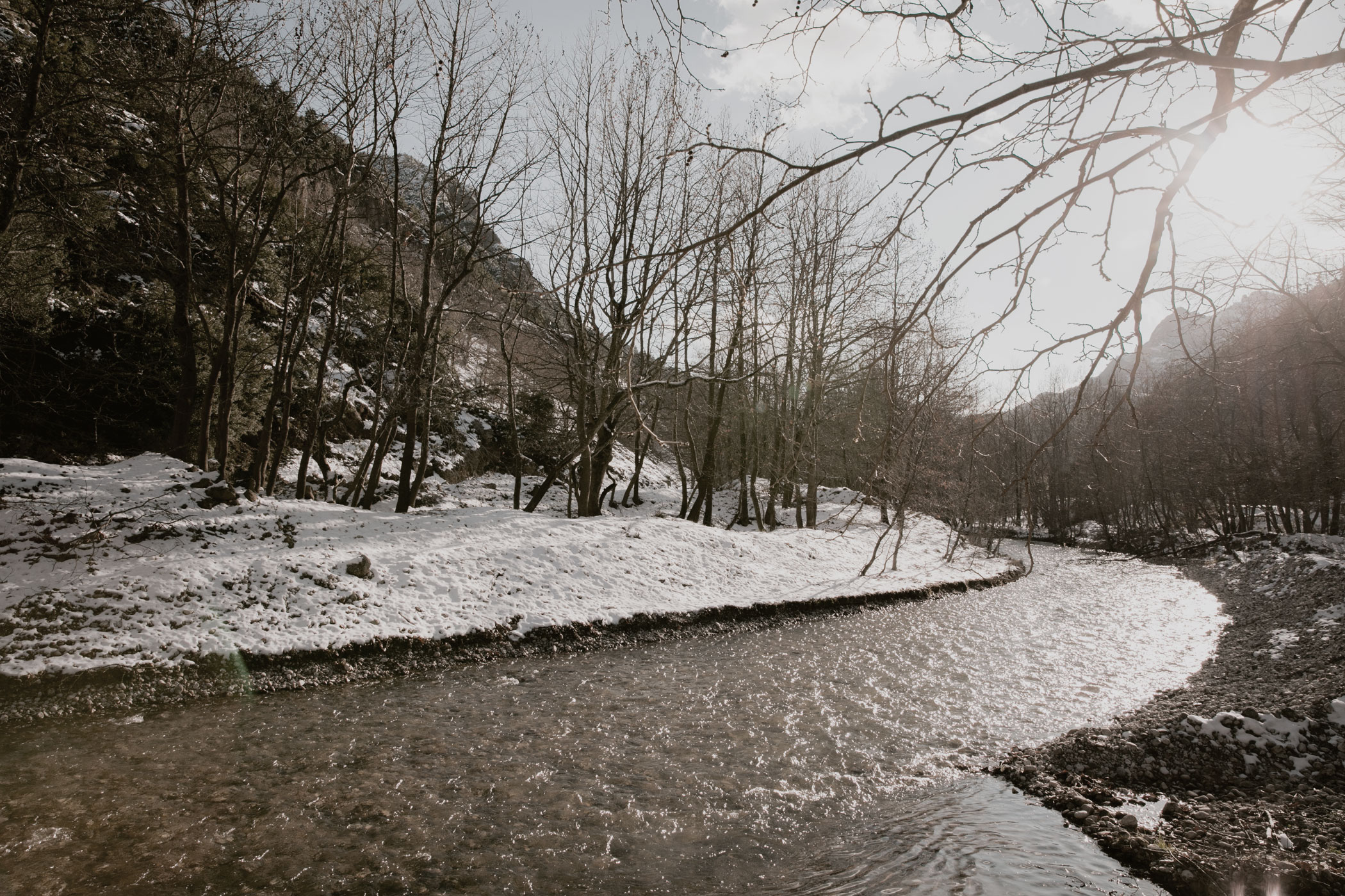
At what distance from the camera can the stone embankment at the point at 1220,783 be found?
2.93 m

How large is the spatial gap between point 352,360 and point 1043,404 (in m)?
18.6

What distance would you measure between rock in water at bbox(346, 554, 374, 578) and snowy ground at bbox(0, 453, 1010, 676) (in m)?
0.05

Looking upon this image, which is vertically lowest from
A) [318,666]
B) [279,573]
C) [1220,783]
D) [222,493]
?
[318,666]

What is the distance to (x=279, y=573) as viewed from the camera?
782 cm

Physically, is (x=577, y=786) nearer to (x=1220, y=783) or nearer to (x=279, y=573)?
(x=1220, y=783)

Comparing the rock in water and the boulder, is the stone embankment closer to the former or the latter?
the rock in water

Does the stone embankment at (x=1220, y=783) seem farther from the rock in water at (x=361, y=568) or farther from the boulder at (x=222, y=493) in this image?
the boulder at (x=222, y=493)

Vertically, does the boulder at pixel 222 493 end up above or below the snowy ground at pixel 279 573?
above

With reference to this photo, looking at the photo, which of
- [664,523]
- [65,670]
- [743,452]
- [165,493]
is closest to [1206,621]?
[664,523]

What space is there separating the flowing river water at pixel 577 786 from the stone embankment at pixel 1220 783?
0.27 meters

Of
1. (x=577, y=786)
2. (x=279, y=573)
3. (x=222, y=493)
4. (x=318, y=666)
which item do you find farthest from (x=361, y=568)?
(x=577, y=786)

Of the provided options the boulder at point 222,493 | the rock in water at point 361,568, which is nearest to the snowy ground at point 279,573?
the rock in water at point 361,568

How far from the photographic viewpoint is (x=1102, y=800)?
12.7 feet

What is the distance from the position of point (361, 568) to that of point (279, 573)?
0.94 metres
